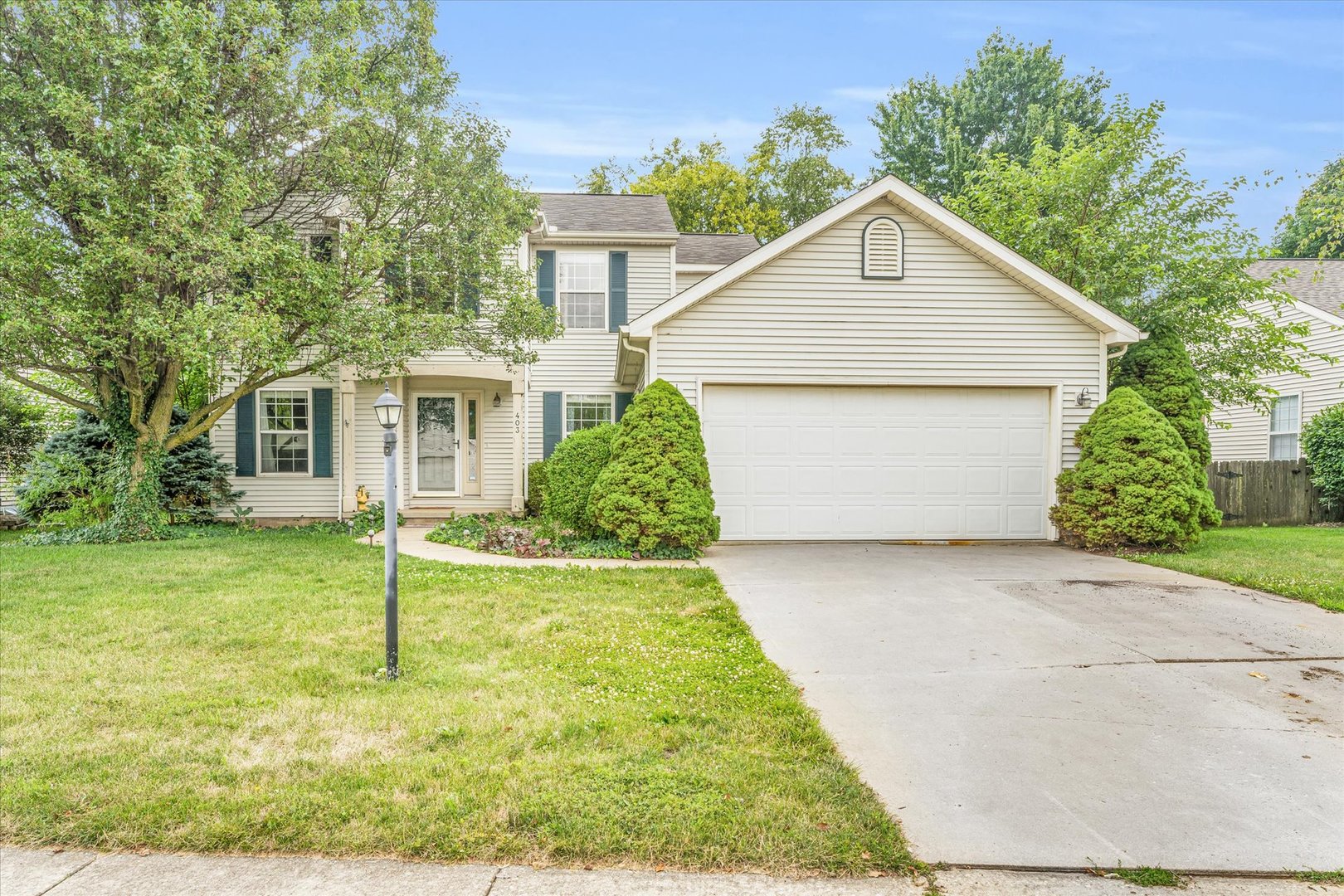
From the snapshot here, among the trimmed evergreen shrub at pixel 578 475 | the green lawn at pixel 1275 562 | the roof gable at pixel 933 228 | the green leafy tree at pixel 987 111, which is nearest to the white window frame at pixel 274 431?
the trimmed evergreen shrub at pixel 578 475

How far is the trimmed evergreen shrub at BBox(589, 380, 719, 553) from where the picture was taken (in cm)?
878

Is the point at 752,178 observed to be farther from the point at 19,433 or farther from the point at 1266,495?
the point at 19,433

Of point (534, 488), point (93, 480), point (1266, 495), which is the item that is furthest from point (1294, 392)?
point (93, 480)

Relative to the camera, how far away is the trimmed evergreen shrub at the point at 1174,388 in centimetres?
1075

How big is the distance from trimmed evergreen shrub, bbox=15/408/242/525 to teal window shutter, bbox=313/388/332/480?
1409mm

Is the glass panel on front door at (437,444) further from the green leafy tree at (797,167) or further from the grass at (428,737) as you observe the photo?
the green leafy tree at (797,167)

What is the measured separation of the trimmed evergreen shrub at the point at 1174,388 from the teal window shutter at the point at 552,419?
9.54 m

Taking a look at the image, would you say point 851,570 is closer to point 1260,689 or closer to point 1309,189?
point 1260,689

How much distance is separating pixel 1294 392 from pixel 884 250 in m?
12.4

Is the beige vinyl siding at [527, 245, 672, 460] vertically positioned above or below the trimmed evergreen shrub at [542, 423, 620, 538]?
above

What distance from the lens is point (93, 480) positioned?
36.4 ft

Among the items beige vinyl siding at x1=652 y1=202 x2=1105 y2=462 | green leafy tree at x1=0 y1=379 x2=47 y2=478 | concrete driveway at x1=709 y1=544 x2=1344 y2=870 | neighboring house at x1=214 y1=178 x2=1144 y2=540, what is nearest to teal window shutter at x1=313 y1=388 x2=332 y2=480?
green leafy tree at x1=0 y1=379 x2=47 y2=478

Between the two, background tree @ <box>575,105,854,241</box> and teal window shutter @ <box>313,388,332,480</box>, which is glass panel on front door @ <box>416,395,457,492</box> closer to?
teal window shutter @ <box>313,388,332,480</box>

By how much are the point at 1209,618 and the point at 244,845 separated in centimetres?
679
